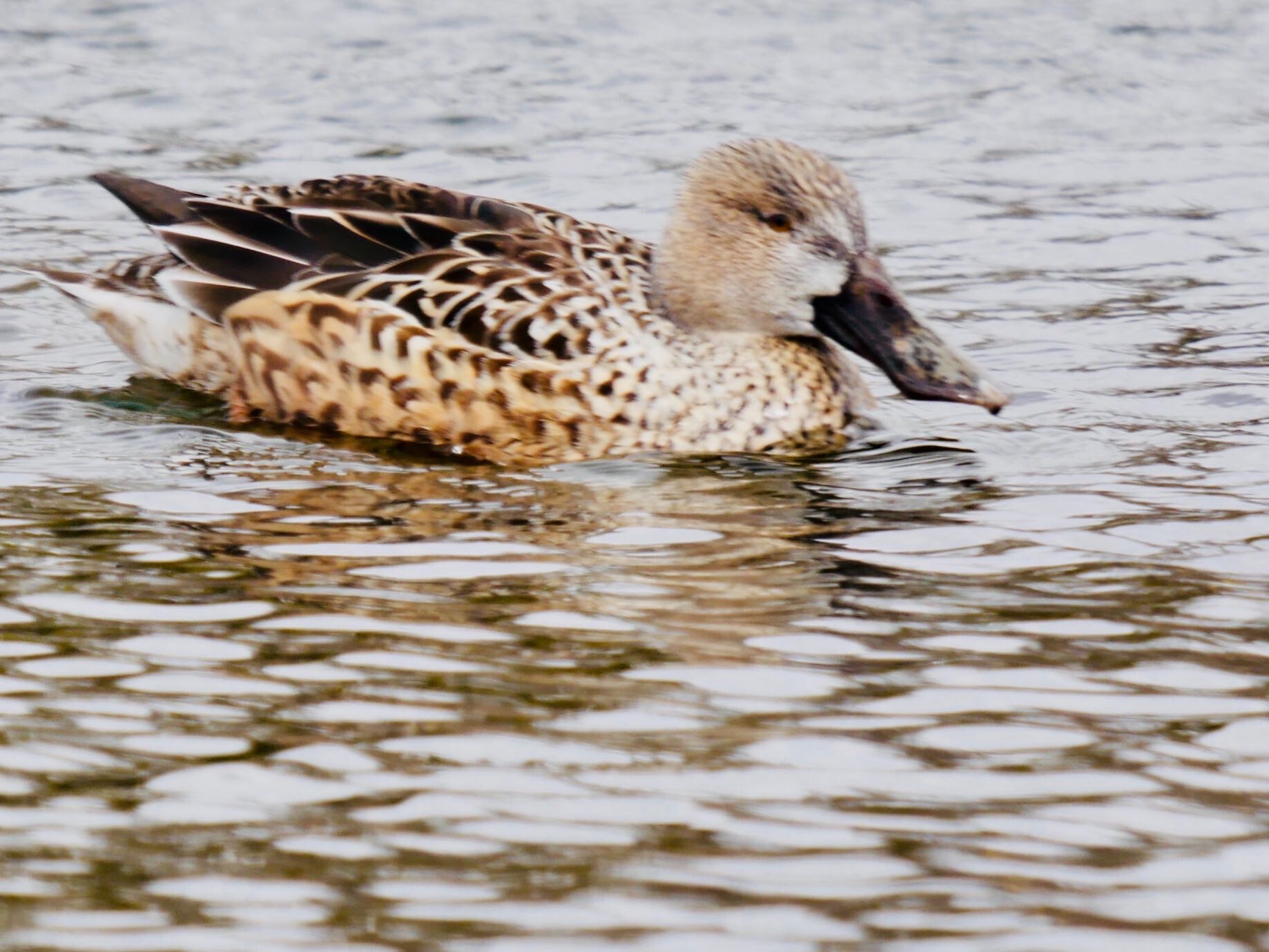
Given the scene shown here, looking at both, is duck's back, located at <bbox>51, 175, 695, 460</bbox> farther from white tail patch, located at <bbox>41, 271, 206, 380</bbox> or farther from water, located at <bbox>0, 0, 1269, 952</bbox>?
water, located at <bbox>0, 0, 1269, 952</bbox>

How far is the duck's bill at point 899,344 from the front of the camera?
839 centimetres

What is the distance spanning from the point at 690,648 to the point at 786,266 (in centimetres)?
306

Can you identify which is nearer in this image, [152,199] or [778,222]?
[778,222]

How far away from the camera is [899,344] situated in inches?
336

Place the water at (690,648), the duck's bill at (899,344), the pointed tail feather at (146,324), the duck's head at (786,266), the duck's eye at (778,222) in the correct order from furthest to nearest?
the pointed tail feather at (146,324) → the duck's eye at (778,222) → the duck's head at (786,266) → the duck's bill at (899,344) → the water at (690,648)

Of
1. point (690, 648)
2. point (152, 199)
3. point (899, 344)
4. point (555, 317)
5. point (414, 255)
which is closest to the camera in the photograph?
point (690, 648)

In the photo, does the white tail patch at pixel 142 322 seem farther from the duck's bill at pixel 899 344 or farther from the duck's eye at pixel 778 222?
the duck's bill at pixel 899 344

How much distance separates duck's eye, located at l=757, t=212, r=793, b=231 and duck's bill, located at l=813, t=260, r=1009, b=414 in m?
0.31

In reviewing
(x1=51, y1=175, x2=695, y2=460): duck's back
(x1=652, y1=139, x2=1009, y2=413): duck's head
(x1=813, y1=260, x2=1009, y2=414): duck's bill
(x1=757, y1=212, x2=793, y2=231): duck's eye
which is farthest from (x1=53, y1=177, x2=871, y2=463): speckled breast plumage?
(x1=757, y1=212, x2=793, y2=231): duck's eye

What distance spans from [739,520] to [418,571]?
1273 mm

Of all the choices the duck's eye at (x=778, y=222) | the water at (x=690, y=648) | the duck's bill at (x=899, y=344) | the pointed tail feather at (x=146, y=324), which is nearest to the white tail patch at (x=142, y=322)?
the pointed tail feather at (x=146, y=324)

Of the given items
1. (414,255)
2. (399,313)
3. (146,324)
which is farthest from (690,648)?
(146,324)

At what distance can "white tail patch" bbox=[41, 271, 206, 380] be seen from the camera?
30.5 ft

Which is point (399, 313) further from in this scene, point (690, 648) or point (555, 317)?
point (690, 648)
